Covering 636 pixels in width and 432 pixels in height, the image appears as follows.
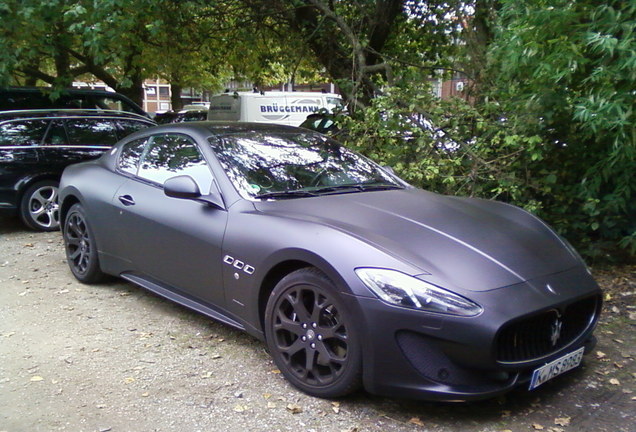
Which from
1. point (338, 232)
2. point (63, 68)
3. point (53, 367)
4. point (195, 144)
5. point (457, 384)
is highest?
point (63, 68)

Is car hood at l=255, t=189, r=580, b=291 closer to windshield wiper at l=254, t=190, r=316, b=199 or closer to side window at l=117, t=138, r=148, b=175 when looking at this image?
windshield wiper at l=254, t=190, r=316, b=199

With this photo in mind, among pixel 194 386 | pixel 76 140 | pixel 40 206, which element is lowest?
pixel 194 386

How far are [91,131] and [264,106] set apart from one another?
8967mm

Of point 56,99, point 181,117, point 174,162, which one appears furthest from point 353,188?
point 181,117

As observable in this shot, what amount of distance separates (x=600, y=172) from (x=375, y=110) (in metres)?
2.51

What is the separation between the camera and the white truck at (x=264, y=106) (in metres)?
16.5

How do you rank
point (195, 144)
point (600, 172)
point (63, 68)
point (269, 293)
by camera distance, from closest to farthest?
point (269, 293) → point (195, 144) → point (600, 172) → point (63, 68)

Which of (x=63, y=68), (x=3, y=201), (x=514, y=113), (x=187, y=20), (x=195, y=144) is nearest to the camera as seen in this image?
(x=195, y=144)

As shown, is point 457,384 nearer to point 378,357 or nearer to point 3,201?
point 378,357

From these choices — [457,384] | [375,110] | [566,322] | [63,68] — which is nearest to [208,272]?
[457,384]

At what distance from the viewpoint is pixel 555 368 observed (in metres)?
3.14

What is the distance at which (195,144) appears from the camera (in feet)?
14.6

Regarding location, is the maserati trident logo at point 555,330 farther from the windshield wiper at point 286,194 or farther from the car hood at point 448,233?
the windshield wiper at point 286,194

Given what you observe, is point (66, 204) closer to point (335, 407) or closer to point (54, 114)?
point (54, 114)
